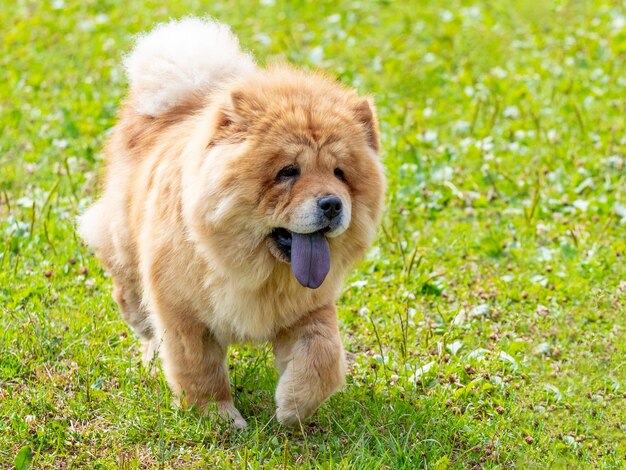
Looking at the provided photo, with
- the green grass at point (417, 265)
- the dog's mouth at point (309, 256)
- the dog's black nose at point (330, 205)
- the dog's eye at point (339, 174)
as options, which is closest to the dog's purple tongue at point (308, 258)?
the dog's mouth at point (309, 256)

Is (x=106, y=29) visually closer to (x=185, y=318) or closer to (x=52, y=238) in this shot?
(x=52, y=238)

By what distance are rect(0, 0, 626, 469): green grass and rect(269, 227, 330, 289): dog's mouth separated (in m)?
0.64

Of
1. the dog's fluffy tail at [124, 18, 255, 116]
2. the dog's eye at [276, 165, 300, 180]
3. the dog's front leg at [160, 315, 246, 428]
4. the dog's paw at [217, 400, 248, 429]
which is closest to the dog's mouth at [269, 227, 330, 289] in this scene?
the dog's eye at [276, 165, 300, 180]

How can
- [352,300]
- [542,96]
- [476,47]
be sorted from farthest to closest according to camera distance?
[476,47], [542,96], [352,300]

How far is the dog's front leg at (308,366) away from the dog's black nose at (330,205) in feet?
1.95

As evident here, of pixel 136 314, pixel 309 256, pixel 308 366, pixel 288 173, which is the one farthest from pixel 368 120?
pixel 136 314

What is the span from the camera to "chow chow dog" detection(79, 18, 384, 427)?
3959mm

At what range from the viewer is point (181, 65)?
4867 mm

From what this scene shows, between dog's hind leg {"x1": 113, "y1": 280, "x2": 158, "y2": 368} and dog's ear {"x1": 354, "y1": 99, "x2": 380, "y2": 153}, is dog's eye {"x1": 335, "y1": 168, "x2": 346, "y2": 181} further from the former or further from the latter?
dog's hind leg {"x1": 113, "y1": 280, "x2": 158, "y2": 368}

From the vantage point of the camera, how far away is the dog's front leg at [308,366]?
13.6ft

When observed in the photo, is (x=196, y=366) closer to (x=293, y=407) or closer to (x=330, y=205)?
(x=293, y=407)

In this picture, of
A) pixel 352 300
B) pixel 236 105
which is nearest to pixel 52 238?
pixel 352 300

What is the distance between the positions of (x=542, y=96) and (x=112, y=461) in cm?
505

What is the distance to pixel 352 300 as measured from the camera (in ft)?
17.8
